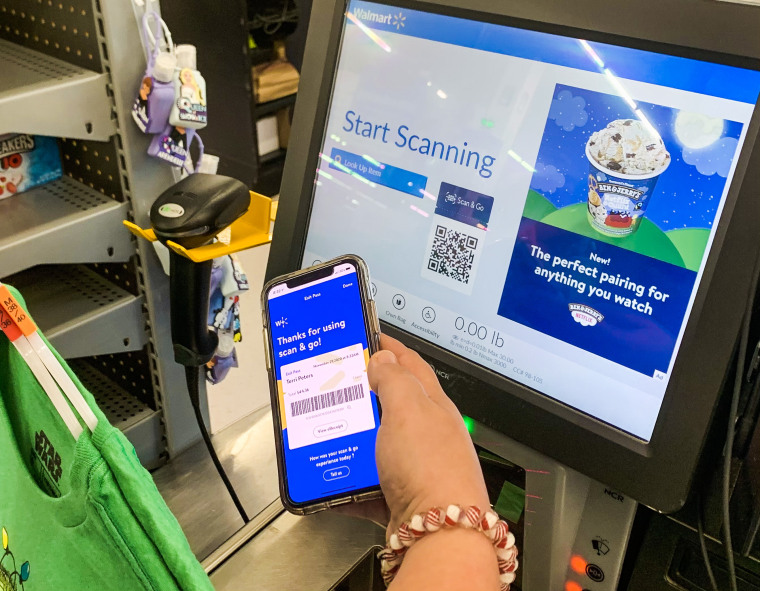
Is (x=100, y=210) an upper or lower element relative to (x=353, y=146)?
lower

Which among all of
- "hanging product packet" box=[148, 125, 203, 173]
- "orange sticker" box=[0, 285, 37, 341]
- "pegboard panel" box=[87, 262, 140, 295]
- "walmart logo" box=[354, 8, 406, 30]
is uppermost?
"walmart logo" box=[354, 8, 406, 30]

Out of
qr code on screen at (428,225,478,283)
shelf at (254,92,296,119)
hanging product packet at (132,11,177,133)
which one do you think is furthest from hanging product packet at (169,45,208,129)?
shelf at (254,92,296,119)

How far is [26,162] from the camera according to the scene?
731 millimetres

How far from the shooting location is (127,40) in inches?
25.4

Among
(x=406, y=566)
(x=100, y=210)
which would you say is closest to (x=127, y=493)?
(x=406, y=566)

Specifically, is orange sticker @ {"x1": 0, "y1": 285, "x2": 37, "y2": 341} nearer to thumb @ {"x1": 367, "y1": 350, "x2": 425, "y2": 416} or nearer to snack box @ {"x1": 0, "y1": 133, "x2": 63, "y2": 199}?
thumb @ {"x1": 367, "y1": 350, "x2": 425, "y2": 416}

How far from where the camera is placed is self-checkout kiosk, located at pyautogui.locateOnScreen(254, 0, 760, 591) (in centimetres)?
38

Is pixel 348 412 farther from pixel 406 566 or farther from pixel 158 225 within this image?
pixel 158 225

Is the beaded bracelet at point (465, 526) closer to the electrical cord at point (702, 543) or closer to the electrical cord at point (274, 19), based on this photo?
the electrical cord at point (702, 543)

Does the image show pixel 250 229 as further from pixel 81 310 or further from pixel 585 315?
pixel 585 315

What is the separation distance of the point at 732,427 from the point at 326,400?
0.89ft

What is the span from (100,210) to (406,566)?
51 cm

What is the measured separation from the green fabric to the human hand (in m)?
0.14

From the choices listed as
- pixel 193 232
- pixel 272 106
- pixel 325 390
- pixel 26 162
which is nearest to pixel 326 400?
pixel 325 390
